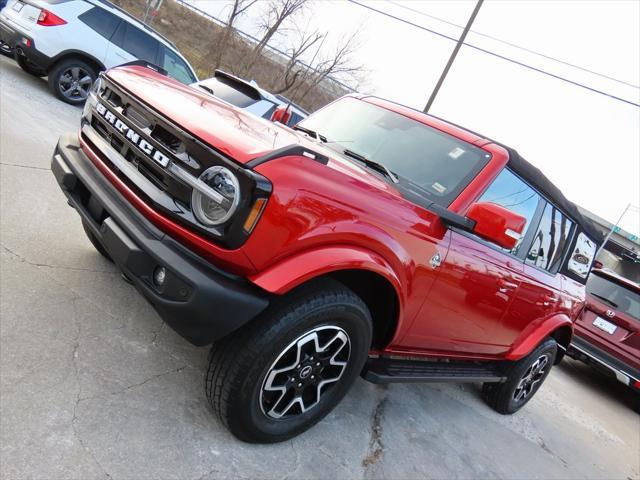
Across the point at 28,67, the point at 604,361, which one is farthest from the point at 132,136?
the point at 28,67

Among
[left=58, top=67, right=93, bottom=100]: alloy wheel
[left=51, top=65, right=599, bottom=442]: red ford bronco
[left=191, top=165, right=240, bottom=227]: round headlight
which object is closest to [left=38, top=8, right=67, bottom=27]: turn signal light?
[left=58, top=67, right=93, bottom=100]: alloy wheel

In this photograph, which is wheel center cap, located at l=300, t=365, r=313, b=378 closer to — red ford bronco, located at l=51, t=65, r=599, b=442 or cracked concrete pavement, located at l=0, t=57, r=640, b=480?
red ford bronco, located at l=51, t=65, r=599, b=442

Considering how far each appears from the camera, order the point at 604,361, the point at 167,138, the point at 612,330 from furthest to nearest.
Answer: the point at 612,330, the point at 604,361, the point at 167,138

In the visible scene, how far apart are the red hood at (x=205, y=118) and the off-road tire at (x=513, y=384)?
3.21 m

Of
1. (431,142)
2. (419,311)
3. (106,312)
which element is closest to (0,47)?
(106,312)

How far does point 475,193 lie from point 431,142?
53 cm

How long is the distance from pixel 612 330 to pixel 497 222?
5969 mm

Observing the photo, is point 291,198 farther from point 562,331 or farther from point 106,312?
point 562,331

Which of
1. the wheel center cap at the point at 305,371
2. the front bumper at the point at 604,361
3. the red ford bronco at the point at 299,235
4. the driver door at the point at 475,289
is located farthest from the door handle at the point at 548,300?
the front bumper at the point at 604,361

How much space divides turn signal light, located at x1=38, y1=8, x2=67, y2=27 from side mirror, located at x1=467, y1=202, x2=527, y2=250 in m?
7.96

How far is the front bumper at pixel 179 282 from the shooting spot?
75.7 inches

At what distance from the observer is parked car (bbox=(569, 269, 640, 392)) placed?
6.91 meters

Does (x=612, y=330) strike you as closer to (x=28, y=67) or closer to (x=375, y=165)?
(x=375, y=165)

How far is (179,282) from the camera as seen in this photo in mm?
1936
